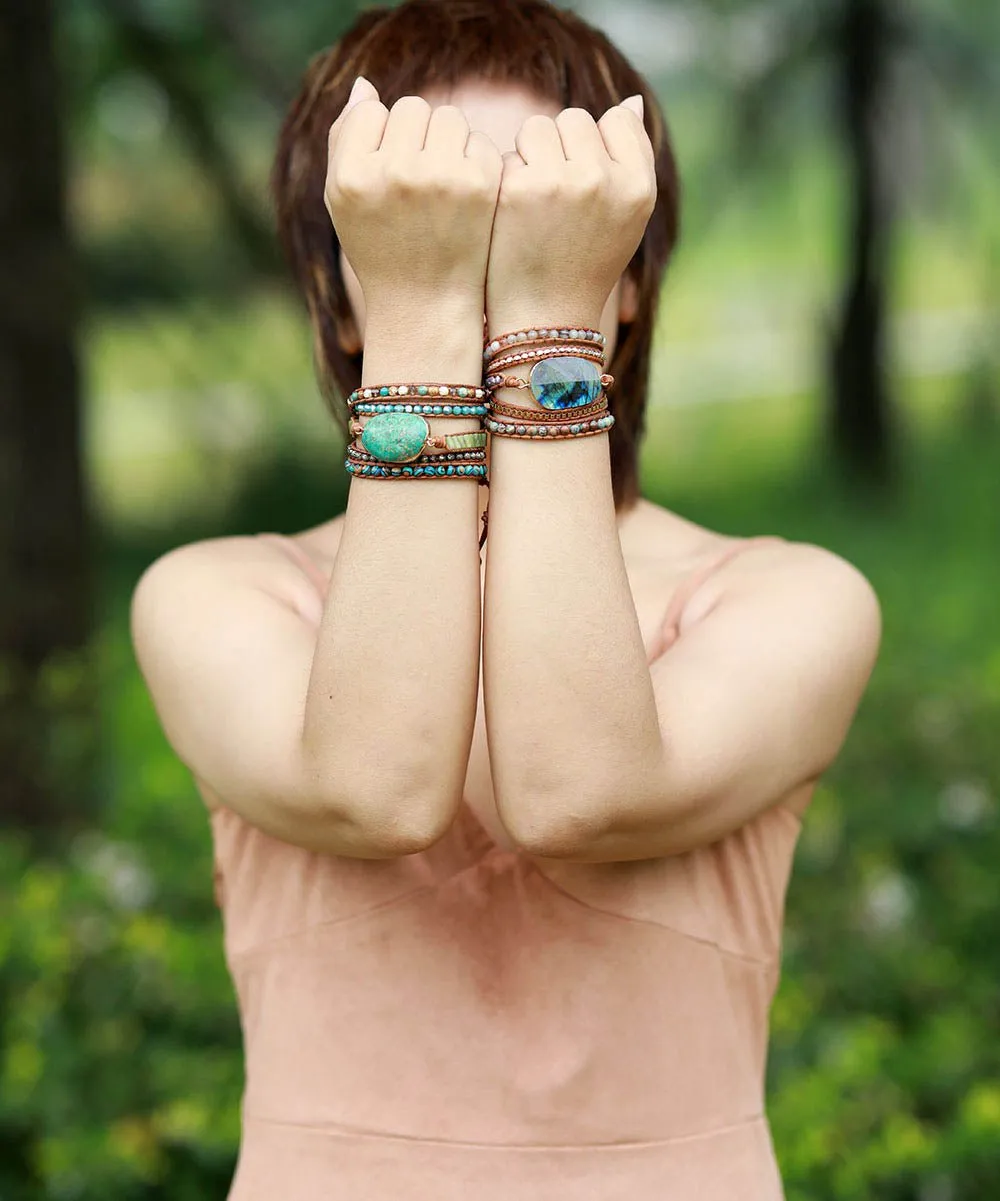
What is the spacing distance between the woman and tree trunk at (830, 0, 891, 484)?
818cm

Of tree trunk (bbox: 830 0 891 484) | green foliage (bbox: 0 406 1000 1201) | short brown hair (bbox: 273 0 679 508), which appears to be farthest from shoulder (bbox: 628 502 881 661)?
tree trunk (bbox: 830 0 891 484)

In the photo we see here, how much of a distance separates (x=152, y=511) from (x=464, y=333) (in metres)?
9.47

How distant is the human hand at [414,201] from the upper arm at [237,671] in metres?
0.38

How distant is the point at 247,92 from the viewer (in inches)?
276

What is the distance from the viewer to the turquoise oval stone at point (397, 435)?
1357 mm

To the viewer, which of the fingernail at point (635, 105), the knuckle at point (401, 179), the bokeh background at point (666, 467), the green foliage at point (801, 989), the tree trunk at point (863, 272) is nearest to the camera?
the knuckle at point (401, 179)

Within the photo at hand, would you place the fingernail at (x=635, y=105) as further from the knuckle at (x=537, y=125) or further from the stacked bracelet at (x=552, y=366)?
the stacked bracelet at (x=552, y=366)

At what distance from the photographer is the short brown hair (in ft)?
5.60

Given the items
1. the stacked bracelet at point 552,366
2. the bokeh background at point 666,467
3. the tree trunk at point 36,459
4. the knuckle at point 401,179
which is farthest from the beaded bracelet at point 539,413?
the tree trunk at point 36,459

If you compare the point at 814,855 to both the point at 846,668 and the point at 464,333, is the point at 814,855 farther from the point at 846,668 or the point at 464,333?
the point at 464,333

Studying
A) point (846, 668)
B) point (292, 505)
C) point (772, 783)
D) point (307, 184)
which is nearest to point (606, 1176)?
point (772, 783)

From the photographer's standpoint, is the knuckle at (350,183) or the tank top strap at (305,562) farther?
the tank top strap at (305,562)

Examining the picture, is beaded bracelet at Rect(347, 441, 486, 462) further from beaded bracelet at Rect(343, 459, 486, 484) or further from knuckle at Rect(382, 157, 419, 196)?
knuckle at Rect(382, 157, 419, 196)

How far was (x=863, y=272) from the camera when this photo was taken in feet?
33.2
